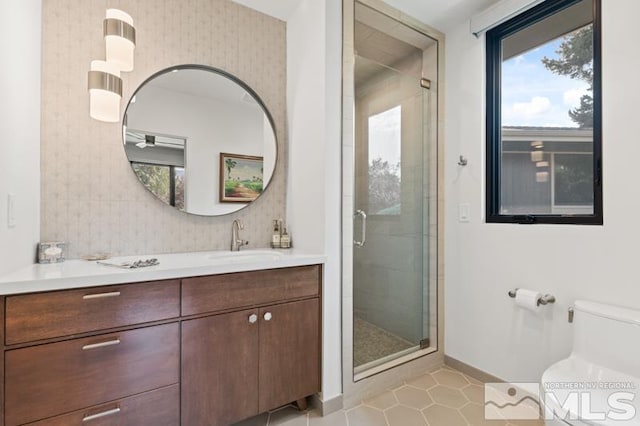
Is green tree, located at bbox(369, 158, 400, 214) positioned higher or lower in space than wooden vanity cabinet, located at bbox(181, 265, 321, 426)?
higher

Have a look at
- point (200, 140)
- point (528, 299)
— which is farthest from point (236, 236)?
point (528, 299)

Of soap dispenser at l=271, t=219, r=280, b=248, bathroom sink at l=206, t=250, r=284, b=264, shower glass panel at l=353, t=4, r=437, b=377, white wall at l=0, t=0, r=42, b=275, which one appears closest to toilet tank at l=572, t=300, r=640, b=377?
shower glass panel at l=353, t=4, r=437, b=377

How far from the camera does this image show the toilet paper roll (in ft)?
5.93

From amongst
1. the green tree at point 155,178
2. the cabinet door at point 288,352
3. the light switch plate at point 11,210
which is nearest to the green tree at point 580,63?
the cabinet door at point 288,352

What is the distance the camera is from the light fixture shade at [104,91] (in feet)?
5.13

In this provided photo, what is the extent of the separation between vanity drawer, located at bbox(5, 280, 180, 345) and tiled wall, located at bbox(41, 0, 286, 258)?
1.80ft

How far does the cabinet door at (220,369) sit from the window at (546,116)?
1.77m

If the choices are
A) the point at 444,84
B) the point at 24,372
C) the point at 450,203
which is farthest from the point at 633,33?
the point at 24,372

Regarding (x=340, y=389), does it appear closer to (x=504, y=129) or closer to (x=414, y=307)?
(x=414, y=307)

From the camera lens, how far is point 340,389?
1871 mm

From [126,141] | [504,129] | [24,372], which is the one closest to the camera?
[24,372]

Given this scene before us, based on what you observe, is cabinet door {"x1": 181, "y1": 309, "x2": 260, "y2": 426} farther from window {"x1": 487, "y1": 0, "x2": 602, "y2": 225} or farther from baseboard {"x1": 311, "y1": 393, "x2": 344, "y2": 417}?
window {"x1": 487, "y1": 0, "x2": 602, "y2": 225}

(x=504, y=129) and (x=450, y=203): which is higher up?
(x=504, y=129)

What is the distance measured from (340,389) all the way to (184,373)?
93 cm
